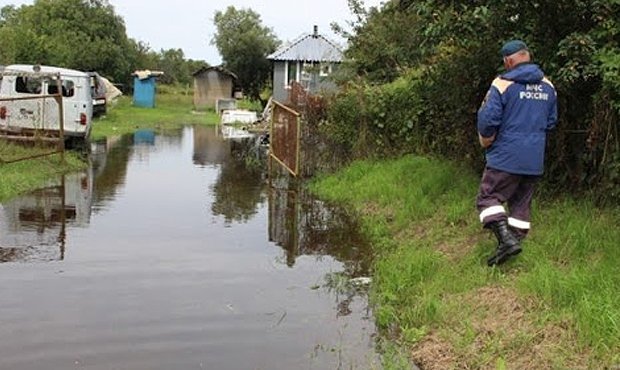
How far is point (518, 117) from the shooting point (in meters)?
5.97

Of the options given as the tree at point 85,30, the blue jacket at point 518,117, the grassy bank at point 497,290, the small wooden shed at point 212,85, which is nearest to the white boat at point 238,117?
the tree at point 85,30

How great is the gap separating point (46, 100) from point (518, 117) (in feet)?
42.9

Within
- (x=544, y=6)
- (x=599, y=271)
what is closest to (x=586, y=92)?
(x=544, y=6)

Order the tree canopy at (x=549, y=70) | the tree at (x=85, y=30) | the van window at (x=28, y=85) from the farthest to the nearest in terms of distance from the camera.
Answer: the tree at (x=85, y=30) < the van window at (x=28, y=85) < the tree canopy at (x=549, y=70)

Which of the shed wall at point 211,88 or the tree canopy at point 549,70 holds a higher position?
the shed wall at point 211,88

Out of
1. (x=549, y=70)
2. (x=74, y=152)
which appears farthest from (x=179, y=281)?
(x=74, y=152)

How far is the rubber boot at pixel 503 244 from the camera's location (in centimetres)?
596

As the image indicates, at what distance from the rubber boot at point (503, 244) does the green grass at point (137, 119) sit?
778 inches

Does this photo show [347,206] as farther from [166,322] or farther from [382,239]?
[166,322]

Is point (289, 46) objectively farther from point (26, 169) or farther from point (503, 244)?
point (503, 244)

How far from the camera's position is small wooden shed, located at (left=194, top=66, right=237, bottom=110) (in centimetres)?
5134

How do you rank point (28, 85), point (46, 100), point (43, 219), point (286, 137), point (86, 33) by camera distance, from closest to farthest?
point (43, 219)
point (286, 137)
point (46, 100)
point (28, 85)
point (86, 33)

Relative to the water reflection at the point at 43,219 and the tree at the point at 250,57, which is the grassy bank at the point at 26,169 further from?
the tree at the point at 250,57

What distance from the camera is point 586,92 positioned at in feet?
23.5
